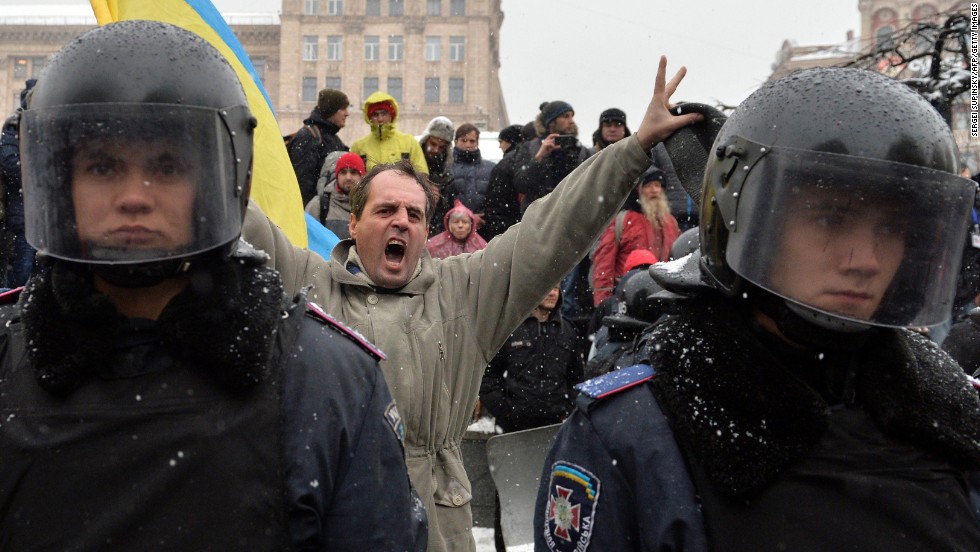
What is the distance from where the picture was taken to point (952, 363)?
2047 millimetres

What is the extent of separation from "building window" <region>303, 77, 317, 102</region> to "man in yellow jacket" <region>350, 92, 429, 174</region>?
2297 inches

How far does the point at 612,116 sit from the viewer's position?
26.2 feet

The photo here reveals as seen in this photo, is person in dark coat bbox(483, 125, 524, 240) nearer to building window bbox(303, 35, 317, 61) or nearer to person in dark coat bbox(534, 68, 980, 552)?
person in dark coat bbox(534, 68, 980, 552)

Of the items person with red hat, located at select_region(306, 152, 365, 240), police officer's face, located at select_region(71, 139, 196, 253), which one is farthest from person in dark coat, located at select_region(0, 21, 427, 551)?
person with red hat, located at select_region(306, 152, 365, 240)

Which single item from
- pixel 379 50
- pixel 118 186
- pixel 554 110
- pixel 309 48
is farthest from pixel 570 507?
pixel 379 50

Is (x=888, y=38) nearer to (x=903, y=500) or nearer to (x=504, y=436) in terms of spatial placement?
(x=504, y=436)

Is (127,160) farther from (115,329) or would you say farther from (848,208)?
(848,208)

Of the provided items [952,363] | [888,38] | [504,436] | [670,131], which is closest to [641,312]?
[504,436]

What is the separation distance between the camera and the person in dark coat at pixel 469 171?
29.8ft

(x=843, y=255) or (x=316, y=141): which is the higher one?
(x=843, y=255)

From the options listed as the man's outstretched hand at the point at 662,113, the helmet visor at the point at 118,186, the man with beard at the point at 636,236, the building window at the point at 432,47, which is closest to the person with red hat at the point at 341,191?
the man with beard at the point at 636,236

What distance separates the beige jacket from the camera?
3.17 meters

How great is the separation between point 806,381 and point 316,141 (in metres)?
7.11

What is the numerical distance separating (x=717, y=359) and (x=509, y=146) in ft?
26.2
